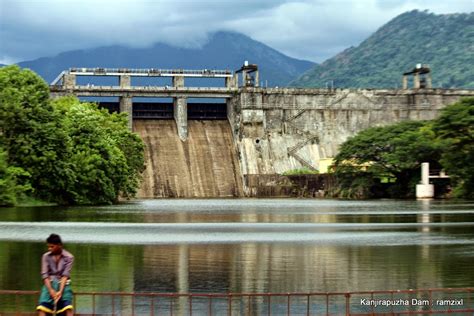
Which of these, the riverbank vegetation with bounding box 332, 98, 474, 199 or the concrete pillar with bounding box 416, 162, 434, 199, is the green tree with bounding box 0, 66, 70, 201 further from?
the concrete pillar with bounding box 416, 162, 434, 199

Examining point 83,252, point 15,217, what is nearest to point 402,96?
point 15,217

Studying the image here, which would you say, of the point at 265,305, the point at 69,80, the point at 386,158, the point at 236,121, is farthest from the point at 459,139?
the point at 265,305

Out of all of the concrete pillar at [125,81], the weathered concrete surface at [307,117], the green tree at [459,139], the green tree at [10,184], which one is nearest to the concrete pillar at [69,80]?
the concrete pillar at [125,81]

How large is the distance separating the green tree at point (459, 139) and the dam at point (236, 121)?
120 feet

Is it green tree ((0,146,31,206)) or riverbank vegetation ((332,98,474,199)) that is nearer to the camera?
green tree ((0,146,31,206))

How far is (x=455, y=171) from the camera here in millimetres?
112188

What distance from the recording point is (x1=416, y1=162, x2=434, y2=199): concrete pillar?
12575 cm

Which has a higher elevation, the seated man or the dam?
the dam

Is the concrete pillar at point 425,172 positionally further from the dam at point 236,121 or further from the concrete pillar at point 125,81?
the concrete pillar at point 125,81

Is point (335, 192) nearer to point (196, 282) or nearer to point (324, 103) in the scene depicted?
point (324, 103)

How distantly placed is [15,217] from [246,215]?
1957 cm

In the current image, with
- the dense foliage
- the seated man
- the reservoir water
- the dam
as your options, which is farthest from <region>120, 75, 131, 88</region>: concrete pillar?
the seated man

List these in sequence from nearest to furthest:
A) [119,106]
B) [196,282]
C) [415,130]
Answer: [196,282]
[415,130]
[119,106]

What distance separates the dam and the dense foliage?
38131 millimetres
